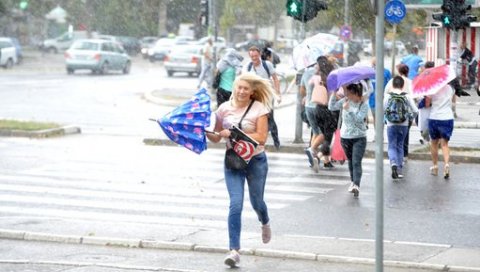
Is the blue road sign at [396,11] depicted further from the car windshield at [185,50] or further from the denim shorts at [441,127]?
the car windshield at [185,50]

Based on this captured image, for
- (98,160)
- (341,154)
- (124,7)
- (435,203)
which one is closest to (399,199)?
(435,203)

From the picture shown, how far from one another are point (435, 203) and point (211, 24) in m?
24.8

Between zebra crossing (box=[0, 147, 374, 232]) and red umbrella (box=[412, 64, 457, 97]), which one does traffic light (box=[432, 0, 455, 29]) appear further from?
red umbrella (box=[412, 64, 457, 97])

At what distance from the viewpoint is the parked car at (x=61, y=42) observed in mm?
79062

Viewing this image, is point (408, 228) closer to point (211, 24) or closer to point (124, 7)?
point (211, 24)

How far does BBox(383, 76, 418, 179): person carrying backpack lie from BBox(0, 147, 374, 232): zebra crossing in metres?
0.82

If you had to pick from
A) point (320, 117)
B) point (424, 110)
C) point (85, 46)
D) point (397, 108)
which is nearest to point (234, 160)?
point (397, 108)

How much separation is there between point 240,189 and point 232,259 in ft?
2.08

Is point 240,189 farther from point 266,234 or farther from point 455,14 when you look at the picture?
point 455,14

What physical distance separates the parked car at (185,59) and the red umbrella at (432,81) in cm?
3617

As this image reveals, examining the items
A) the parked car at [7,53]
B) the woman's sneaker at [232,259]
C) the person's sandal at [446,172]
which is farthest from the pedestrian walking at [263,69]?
the parked car at [7,53]

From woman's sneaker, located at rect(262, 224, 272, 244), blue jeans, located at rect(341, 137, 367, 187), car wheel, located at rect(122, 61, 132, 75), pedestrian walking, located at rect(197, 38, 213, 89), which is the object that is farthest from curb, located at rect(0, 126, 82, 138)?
car wheel, located at rect(122, 61, 132, 75)

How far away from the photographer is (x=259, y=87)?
1034cm

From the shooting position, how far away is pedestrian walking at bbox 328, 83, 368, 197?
15.0 metres
